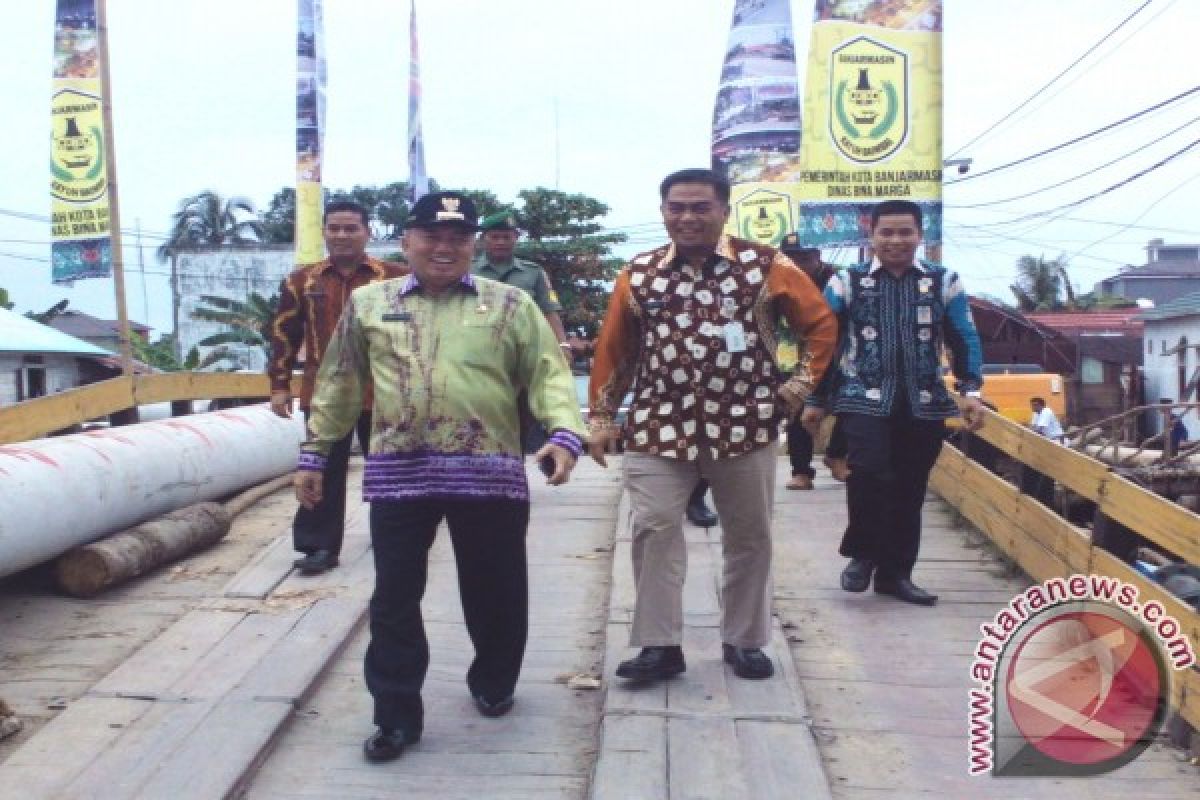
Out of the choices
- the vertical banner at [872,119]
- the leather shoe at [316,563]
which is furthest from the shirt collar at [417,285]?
the vertical banner at [872,119]

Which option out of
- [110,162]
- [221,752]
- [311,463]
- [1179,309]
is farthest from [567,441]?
[1179,309]

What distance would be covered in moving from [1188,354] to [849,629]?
26.1 metres

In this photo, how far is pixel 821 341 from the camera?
420 centimetres

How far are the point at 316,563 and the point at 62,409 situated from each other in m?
3.41

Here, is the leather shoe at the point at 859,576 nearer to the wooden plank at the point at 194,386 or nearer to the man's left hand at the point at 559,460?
the man's left hand at the point at 559,460

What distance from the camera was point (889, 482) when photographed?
5184 mm

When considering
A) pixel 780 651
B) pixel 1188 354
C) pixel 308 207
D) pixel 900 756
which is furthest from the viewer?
pixel 1188 354

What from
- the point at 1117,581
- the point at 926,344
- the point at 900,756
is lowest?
the point at 900,756

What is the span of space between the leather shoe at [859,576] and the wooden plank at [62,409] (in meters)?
4.92

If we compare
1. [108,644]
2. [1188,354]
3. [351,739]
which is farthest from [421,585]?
[1188,354]

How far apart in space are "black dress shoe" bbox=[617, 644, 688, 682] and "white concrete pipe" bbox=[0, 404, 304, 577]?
8.98ft

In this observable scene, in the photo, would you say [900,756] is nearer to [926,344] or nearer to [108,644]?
[926,344]

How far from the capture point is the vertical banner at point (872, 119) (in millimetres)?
9797

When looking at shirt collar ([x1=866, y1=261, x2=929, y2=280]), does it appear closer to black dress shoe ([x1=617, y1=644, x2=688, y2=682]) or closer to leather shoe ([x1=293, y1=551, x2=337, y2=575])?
black dress shoe ([x1=617, y1=644, x2=688, y2=682])
